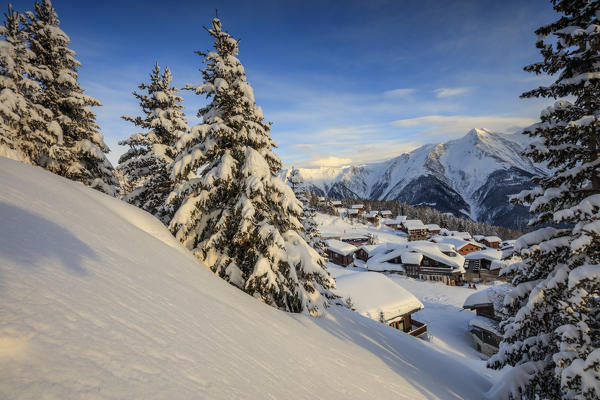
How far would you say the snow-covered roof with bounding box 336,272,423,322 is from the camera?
24.9 m

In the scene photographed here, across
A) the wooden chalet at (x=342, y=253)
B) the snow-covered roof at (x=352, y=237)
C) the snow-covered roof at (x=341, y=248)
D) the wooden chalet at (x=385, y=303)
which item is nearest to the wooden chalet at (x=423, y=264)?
the snow-covered roof at (x=341, y=248)

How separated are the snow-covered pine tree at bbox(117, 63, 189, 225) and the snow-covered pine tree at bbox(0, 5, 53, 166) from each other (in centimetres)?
378

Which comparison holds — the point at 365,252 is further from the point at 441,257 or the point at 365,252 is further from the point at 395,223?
the point at 395,223

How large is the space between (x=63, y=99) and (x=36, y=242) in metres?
15.9

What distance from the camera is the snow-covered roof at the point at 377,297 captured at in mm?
24906

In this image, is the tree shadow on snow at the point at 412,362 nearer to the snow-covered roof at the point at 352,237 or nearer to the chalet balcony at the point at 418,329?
the chalet balcony at the point at 418,329

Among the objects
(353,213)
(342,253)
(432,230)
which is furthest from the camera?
(353,213)

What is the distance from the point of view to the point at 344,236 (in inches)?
3413

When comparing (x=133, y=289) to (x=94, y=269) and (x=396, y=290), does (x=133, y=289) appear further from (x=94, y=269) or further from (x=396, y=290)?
(x=396, y=290)

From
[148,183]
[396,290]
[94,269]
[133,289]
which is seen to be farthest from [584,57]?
[396,290]

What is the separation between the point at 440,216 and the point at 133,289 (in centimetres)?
15063

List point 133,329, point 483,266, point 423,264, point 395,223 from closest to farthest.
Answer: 1. point 133,329
2. point 423,264
3. point 483,266
4. point 395,223

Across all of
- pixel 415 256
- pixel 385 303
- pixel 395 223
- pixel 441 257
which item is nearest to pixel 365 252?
pixel 415 256

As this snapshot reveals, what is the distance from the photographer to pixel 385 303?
26.0 metres
